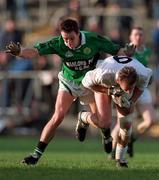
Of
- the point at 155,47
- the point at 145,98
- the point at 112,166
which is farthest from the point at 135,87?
the point at 155,47

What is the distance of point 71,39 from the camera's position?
1242cm

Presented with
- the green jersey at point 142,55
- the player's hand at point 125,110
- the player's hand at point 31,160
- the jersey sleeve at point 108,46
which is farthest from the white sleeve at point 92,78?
the green jersey at point 142,55

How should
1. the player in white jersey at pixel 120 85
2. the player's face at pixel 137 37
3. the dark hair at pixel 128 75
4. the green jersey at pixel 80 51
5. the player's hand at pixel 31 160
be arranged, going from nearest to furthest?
the dark hair at pixel 128 75 < the player in white jersey at pixel 120 85 < the player's hand at pixel 31 160 < the green jersey at pixel 80 51 < the player's face at pixel 137 37

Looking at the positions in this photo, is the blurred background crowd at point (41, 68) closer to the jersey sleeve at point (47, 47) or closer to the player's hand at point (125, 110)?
the jersey sleeve at point (47, 47)

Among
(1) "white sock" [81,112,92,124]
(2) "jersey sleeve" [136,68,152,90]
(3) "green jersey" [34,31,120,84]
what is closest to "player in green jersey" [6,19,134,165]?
(3) "green jersey" [34,31,120,84]

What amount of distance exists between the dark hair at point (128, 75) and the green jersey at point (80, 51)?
150cm

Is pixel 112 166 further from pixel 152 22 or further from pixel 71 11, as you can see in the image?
pixel 152 22

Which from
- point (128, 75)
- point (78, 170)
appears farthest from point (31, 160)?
point (128, 75)

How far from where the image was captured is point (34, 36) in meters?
27.2

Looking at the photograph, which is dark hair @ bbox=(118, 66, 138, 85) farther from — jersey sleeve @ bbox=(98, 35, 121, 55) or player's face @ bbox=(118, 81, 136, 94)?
jersey sleeve @ bbox=(98, 35, 121, 55)

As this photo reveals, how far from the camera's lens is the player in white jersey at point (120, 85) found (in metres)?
11.7

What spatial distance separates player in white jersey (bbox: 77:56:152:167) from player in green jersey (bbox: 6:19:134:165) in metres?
0.59

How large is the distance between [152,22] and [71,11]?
4.43m

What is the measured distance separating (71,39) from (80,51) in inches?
16.0
